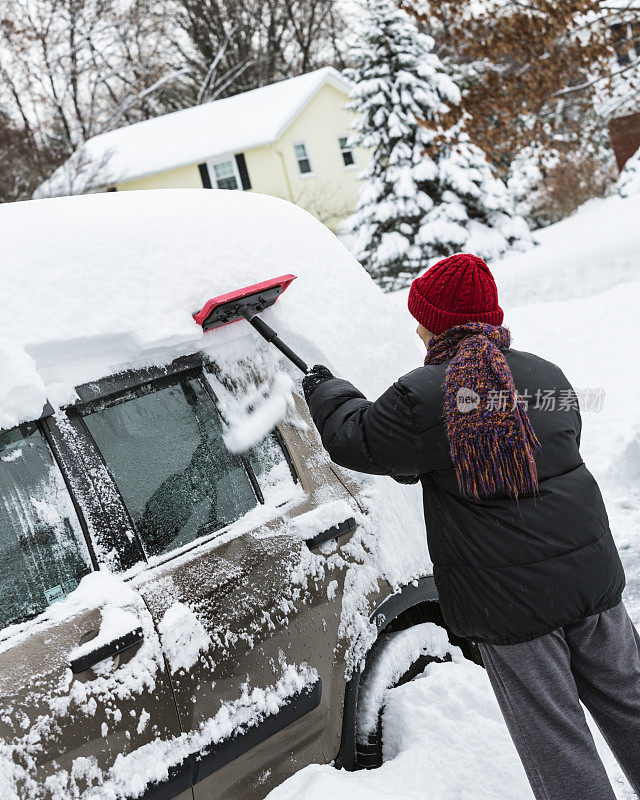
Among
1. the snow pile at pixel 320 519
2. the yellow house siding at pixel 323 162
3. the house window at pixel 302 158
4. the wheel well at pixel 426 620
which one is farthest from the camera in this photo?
the house window at pixel 302 158

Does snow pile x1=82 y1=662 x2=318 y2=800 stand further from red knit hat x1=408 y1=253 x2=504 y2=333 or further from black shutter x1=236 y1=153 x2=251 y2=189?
black shutter x1=236 y1=153 x2=251 y2=189

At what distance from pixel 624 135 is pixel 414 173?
7.99 metres

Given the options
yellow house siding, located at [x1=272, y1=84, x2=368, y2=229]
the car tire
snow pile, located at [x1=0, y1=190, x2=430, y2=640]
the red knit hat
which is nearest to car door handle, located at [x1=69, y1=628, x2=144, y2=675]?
snow pile, located at [x1=0, y1=190, x2=430, y2=640]

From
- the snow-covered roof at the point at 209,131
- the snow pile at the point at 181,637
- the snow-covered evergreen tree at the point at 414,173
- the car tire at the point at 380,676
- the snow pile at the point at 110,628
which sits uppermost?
the snow-covered roof at the point at 209,131

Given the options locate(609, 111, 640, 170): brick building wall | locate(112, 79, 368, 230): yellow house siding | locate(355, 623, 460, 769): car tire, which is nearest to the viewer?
locate(355, 623, 460, 769): car tire

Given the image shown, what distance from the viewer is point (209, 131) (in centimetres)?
2602

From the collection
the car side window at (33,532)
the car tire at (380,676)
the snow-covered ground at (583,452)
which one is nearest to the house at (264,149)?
the snow-covered ground at (583,452)

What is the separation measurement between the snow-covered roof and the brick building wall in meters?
9.58

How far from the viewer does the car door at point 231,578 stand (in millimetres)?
2031

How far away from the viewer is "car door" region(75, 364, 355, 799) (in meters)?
2.03

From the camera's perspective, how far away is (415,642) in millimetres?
2721

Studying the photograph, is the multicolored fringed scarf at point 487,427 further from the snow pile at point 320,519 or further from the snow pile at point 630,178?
→ the snow pile at point 630,178

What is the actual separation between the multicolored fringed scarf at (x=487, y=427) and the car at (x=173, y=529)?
697mm

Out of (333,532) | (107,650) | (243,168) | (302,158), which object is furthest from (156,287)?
(302,158)
